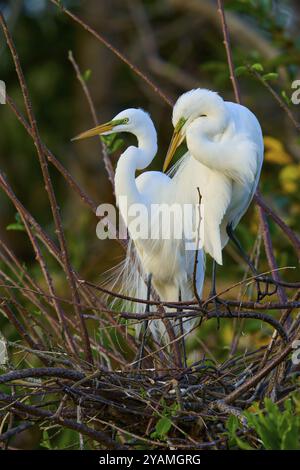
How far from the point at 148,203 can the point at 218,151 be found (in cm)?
34

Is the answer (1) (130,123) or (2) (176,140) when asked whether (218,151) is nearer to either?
(2) (176,140)

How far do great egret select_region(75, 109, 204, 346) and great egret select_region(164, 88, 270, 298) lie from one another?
107 millimetres

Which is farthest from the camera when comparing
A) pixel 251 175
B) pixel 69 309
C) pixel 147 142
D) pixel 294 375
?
pixel 69 309

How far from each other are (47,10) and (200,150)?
5.02 m

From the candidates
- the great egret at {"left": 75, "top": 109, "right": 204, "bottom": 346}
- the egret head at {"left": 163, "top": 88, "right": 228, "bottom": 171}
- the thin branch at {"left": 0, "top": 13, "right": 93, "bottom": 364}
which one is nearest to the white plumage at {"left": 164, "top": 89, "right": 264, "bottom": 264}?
the egret head at {"left": 163, "top": 88, "right": 228, "bottom": 171}

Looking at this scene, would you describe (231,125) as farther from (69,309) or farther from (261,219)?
(69,309)

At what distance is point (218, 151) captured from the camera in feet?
8.44

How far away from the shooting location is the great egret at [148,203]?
2689 millimetres

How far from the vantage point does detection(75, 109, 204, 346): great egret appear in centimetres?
269

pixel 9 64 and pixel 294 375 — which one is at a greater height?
pixel 9 64

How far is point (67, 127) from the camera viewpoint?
775cm

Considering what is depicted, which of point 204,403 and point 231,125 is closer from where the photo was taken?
point 204,403

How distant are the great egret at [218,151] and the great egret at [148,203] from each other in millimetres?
107
